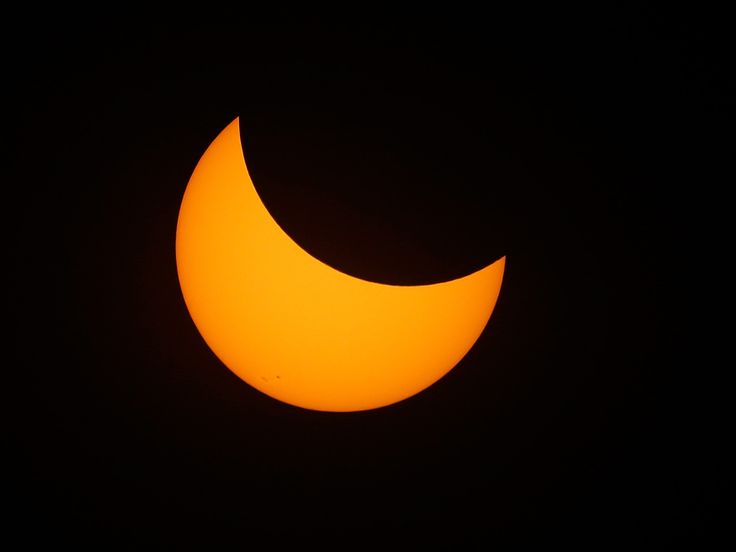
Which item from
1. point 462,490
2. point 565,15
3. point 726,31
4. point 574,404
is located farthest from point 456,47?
point 462,490

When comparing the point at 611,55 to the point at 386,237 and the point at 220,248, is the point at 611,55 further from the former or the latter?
the point at 220,248

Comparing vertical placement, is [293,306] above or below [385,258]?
below

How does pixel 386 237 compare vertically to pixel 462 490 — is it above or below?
above
